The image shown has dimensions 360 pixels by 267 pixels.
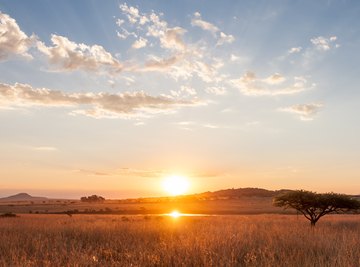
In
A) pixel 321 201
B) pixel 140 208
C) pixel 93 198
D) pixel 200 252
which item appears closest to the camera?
pixel 200 252

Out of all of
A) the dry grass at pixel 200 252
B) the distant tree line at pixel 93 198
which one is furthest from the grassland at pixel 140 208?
the dry grass at pixel 200 252

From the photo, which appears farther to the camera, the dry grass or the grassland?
the grassland

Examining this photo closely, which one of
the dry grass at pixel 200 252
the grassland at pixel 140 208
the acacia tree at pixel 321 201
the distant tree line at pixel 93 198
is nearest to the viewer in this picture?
the dry grass at pixel 200 252

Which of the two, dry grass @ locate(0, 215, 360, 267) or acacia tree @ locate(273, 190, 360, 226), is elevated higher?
acacia tree @ locate(273, 190, 360, 226)

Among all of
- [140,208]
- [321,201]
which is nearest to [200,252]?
[321,201]

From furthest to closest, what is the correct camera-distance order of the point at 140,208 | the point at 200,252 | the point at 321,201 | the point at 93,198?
the point at 93,198 → the point at 140,208 → the point at 321,201 → the point at 200,252

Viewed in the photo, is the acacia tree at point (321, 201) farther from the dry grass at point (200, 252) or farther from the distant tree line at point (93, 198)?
the distant tree line at point (93, 198)

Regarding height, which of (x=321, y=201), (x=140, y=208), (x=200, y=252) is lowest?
(x=200, y=252)

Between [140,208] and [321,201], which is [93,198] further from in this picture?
[321,201]

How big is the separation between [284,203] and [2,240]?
25991 millimetres

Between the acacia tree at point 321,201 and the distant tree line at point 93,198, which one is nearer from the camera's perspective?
the acacia tree at point 321,201

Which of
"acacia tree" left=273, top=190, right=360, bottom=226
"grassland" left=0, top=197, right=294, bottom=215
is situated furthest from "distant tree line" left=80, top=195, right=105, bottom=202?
"acacia tree" left=273, top=190, right=360, bottom=226

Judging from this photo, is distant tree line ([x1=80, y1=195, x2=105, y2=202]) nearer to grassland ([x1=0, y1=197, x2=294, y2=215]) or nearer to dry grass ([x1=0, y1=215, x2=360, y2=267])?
grassland ([x1=0, y1=197, x2=294, y2=215])

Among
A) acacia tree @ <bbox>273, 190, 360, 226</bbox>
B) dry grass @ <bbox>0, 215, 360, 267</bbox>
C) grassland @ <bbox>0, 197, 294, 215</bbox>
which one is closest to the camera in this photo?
dry grass @ <bbox>0, 215, 360, 267</bbox>
